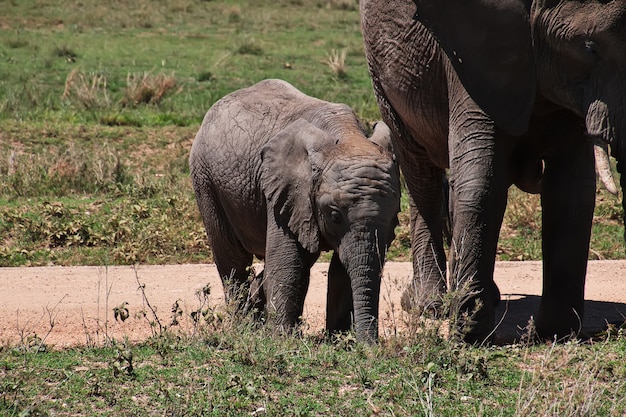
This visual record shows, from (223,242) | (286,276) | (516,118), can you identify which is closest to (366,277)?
(286,276)

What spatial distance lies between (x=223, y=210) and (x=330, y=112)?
131 centimetres

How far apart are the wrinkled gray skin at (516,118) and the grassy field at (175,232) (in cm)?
57

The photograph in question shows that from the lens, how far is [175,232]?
10.2m

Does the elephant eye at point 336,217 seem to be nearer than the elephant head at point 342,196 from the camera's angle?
No

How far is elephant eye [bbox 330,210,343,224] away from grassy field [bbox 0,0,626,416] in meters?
0.61

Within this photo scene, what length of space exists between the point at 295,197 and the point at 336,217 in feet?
1.39

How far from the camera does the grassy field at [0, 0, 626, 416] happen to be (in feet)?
16.5

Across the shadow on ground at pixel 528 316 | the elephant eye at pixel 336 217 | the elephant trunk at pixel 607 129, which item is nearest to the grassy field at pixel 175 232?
the elephant eye at pixel 336 217

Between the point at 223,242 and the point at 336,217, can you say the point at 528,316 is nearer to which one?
the point at 223,242

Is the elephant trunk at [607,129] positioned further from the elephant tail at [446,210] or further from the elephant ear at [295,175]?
the elephant tail at [446,210]

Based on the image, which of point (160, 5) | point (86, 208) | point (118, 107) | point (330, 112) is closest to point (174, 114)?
point (118, 107)

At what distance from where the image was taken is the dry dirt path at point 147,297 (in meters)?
7.45

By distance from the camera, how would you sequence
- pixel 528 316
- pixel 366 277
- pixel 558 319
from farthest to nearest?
pixel 528 316, pixel 558 319, pixel 366 277

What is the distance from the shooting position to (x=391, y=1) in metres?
7.30
